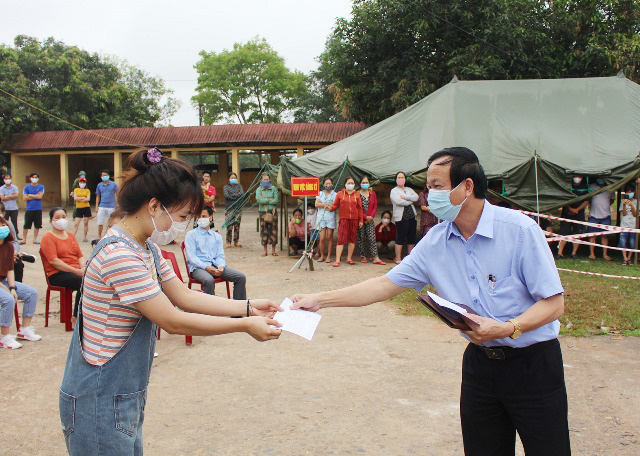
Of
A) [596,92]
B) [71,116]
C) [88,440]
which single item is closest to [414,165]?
[596,92]

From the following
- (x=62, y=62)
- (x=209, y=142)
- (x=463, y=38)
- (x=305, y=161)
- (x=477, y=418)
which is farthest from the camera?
(x=62, y=62)

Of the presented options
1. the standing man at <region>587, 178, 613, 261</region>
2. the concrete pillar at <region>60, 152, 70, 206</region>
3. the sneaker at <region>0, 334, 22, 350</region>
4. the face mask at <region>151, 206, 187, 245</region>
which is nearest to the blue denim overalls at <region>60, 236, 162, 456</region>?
the face mask at <region>151, 206, 187, 245</region>

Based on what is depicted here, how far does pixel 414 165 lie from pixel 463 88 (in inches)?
114

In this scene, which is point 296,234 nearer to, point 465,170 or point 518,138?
point 518,138

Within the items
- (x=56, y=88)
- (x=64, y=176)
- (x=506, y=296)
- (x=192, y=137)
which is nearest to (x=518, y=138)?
(x=506, y=296)

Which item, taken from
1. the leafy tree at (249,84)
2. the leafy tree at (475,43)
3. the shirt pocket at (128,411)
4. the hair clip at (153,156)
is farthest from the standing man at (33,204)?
the leafy tree at (249,84)

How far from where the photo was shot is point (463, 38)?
18875mm

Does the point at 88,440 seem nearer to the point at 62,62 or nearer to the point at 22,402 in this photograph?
the point at 22,402

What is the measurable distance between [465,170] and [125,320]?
4.99ft

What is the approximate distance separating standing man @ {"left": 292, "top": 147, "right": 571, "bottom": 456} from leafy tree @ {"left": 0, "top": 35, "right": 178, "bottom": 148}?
27.8 metres

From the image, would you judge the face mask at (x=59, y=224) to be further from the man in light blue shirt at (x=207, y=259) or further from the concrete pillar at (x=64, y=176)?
the concrete pillar at (x=64, y=176)

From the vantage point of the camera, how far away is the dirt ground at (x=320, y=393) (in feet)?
12.2

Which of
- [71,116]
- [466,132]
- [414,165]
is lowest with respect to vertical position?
[414,165]

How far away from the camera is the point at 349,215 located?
1141 cm
